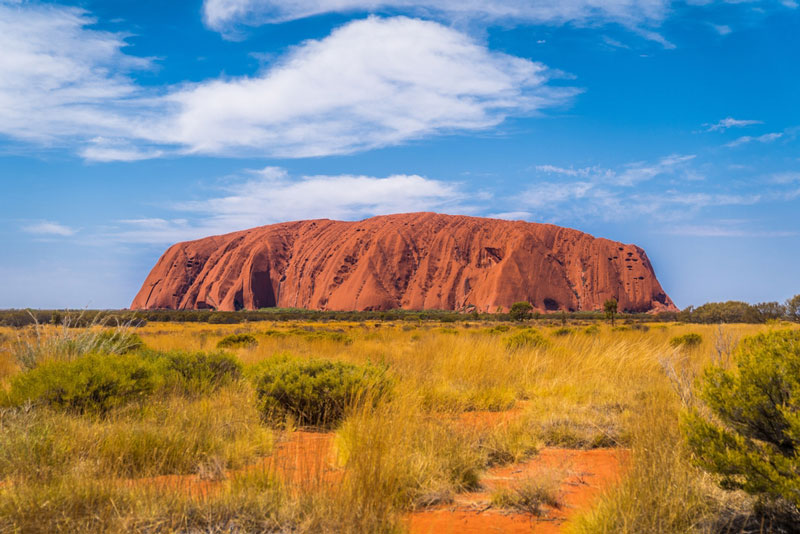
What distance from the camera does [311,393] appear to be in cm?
640

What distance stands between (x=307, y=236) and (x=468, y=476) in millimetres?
113550

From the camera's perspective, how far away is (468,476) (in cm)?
405

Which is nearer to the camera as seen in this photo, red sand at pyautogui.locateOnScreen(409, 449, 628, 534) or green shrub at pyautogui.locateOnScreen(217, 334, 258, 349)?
red sand at pyautogui.locateOnScreen(409, 449, 628, 534)

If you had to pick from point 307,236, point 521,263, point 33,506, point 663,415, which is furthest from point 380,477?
point 307,236

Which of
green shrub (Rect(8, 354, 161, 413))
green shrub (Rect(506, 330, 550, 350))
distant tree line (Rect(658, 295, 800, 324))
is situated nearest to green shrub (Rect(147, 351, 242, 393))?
green shrub (Rect(8, 354, 161, 413))

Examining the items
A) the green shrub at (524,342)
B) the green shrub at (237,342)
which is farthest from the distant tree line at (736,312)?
the green shrub at (237,342)

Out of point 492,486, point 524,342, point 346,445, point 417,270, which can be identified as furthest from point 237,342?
point 417,270

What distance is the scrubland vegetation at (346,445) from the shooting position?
9.42 feet

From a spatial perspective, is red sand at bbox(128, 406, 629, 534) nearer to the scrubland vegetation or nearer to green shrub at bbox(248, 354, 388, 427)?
the scrubland vegetation

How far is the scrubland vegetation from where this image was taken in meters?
2.87

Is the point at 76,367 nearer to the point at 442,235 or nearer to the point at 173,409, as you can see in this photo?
the point at 173,409

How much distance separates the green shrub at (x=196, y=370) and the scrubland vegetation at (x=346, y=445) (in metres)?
0.04

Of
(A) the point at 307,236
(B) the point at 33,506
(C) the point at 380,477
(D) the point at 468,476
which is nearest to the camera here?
(B) the point at 33,506

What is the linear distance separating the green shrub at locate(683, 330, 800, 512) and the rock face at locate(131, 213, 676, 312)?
8284 centimetres
